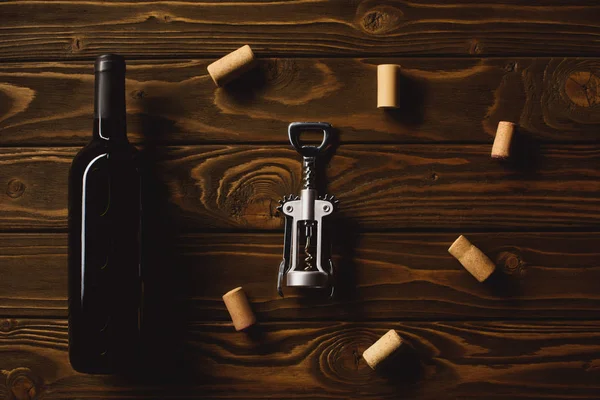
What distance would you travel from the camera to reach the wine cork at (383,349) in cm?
120

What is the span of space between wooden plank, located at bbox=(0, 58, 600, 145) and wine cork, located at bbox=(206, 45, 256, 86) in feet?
0.11

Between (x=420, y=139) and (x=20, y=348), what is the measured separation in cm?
85

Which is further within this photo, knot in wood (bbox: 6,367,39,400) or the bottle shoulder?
knot in wood (bbox: 6,367,39,400)

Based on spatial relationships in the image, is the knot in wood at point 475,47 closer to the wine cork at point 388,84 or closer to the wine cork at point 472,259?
the wine cork at point 388,84

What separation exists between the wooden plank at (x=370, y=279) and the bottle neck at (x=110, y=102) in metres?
0.23

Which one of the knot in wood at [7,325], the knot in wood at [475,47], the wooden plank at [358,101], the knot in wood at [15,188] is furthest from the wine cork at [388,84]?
the knot in wood at [7,325]

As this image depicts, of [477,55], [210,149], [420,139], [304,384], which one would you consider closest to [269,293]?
[304,384]

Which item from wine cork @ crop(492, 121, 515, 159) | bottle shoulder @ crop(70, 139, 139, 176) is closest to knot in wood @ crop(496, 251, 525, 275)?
wine cork @ crop(492, 121, 515, 159)

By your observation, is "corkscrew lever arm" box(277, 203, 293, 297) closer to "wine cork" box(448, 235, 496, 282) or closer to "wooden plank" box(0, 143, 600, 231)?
"wooden plank" box(0, 143, 600, 231)

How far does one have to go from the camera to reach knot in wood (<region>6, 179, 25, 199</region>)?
50.2 inches

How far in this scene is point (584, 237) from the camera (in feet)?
4.09

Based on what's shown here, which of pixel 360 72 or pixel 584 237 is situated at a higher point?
pixel 360 72

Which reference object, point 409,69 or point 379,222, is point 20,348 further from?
point 409,69

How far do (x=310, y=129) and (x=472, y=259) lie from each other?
1.24 ft
